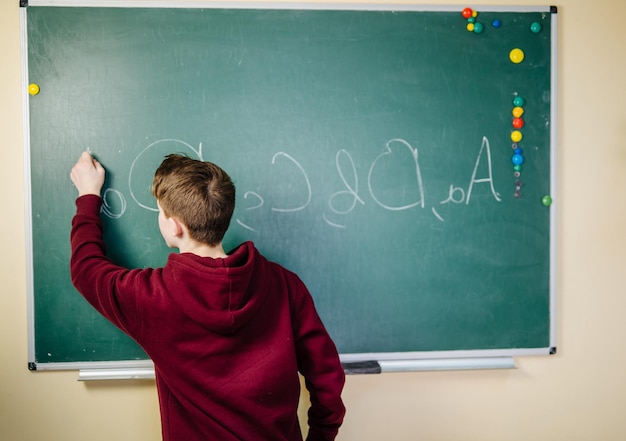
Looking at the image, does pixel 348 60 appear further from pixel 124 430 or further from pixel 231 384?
pixel 124 430

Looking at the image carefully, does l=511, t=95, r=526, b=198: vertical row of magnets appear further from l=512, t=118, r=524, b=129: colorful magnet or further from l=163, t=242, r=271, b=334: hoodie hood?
l=163, t=242, r=271, b=334: hoodie hood

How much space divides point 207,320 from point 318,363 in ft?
1.19

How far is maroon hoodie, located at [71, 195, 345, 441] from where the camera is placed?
118 cm

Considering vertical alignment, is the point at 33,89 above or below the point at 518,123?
above

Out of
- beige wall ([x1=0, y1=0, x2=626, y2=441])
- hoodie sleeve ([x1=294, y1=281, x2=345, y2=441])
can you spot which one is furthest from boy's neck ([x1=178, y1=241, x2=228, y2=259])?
beige wall ([x1=0, y1=0, x2=626, y2=441])

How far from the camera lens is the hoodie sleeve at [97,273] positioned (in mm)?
1241

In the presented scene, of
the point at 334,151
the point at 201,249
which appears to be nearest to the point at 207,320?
the point at 201,249

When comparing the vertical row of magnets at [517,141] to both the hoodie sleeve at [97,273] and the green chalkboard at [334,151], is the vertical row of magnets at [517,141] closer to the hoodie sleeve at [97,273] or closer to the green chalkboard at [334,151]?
the green chalkboard at [334,151]

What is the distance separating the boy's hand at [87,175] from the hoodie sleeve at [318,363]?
2.38 feet

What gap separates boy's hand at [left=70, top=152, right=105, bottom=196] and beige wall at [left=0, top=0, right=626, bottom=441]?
68 cm

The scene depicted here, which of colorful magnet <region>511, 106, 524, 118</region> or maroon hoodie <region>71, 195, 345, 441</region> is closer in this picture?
maroon hoodie <region>71, 195, 345, 441</region>

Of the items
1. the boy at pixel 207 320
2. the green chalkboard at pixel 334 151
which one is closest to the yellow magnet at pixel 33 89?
the green chalkboard at pixel 334 151

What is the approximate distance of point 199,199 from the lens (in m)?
1.24

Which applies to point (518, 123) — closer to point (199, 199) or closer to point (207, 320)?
point (199, 199)
